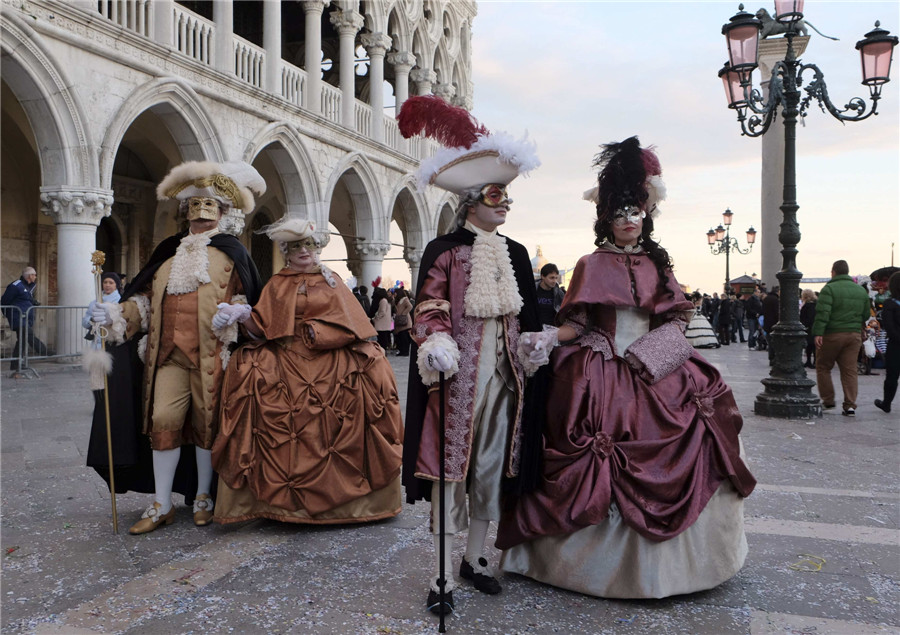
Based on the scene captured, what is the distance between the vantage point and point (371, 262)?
18.1 metres

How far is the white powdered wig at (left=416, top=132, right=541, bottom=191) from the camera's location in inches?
110

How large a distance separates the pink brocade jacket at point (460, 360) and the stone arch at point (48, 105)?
8.60 meters

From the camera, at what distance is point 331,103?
16.0m

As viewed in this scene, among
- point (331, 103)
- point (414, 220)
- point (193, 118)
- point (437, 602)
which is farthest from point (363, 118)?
point (437, 602)

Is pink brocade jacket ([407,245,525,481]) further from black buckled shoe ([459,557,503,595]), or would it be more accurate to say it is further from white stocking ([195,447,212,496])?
white stocking ([195,447,212,496])

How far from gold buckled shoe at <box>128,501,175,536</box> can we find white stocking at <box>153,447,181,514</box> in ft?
0.07

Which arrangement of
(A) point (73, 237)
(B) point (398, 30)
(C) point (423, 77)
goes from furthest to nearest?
(C) point (423, 77)
(B) point (398, 30)
(A) point (73, 237)

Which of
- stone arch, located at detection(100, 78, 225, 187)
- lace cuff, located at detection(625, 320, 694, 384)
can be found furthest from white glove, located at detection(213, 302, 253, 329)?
stone arch, located at detection(100, 78, 225, 187)

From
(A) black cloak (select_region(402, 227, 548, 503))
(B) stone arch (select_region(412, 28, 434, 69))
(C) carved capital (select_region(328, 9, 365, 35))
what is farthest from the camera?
(B) stone arch (select_region(412, 28, 434, 69))

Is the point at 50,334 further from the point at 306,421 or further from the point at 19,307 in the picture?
the point at 306,421

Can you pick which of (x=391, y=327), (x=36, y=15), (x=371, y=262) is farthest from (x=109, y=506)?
(x=371, y=262)

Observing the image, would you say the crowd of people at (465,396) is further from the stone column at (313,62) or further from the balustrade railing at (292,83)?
the stone column at (313,62)

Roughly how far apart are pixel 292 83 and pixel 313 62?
808mm

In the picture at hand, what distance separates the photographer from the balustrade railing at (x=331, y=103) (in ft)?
51.5
